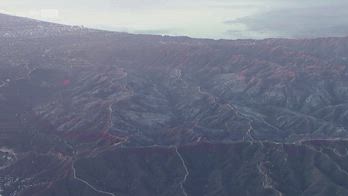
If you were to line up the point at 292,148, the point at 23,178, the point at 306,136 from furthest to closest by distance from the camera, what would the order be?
the point at 306,136
the point at 292,148
the point at 23,178

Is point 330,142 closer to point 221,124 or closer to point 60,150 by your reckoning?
point 221,124

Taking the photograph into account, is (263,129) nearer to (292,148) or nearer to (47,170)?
(292,148)

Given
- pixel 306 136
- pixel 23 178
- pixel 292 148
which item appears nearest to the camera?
pixel 23 178

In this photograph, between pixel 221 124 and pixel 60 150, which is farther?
pixel 221 124

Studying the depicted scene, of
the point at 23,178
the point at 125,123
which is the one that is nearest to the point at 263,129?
the point at 125,123

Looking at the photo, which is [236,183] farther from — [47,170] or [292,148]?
[47,170]

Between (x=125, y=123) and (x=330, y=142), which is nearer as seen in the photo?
(x=330, y=142)

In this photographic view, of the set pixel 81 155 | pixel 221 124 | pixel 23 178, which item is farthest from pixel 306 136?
pixel 23 178

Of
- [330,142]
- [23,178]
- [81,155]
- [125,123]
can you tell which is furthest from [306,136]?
[23,178]
